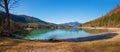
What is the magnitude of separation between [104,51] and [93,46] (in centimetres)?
176

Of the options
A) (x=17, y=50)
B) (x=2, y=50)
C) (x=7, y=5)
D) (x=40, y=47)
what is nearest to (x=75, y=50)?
(x=40, y=47)

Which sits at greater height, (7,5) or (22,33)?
(7,5)

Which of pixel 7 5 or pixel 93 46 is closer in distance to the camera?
pixel 93 46

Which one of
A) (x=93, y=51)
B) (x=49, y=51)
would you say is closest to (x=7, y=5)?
(x=49, y=51)

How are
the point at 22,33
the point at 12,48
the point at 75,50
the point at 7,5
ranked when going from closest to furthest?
the point at 75,50 < the point at 12,48 < the point at 7,5 < the point at 22,33

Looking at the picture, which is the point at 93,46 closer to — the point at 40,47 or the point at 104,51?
the point at 104,51

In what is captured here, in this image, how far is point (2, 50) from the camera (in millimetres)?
18609

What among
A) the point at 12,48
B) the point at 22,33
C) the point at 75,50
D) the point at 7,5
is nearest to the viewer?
the point at 75,50

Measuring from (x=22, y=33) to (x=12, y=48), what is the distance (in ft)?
114

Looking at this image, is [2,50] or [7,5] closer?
[2,50]

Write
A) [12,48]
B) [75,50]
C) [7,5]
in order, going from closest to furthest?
[75,50] → [12,48] → [7,5]

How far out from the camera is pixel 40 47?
63.6 feet

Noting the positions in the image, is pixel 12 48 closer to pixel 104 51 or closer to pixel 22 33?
pixel 104 51

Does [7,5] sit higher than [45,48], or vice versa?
[7,5]
